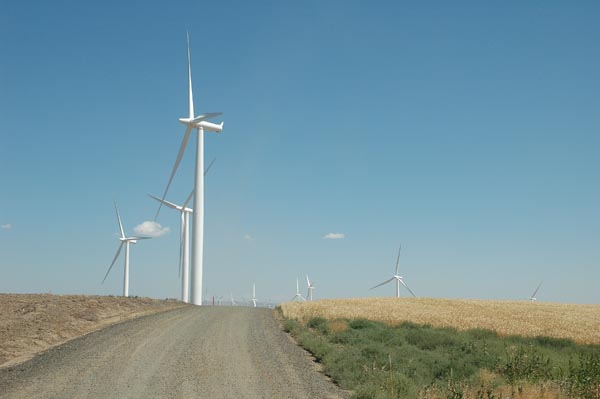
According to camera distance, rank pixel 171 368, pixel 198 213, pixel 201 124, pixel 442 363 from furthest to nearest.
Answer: pixel 201 124, pixel 198 213, pixel 442 363, pixel 171 368

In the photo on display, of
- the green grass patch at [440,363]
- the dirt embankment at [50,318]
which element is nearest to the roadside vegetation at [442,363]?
the green grass patch at [440,363]

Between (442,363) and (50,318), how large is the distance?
20.5 m

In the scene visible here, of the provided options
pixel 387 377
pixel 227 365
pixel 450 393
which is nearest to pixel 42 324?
pixel 227 365

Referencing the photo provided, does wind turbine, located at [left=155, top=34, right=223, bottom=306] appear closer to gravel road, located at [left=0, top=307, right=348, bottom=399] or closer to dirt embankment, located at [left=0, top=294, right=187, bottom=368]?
dirt embankment, located at [left=0, top=294, right=187, bottom=368]

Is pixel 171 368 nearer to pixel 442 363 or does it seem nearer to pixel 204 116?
pixel 442 363

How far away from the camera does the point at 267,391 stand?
14.3 metres

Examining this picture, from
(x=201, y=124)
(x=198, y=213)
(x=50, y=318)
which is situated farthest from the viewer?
(x=201, y=124)

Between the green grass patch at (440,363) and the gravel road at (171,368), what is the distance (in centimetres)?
114

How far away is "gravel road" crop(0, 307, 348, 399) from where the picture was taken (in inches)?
560

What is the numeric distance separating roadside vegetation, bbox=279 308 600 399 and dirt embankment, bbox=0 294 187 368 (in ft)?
35.9

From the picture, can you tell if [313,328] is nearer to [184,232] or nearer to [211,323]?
[211,323]

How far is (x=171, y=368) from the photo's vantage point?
17109 millimetres

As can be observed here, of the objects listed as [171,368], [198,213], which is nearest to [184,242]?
[198,213]

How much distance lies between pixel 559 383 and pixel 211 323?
19.2 meters
